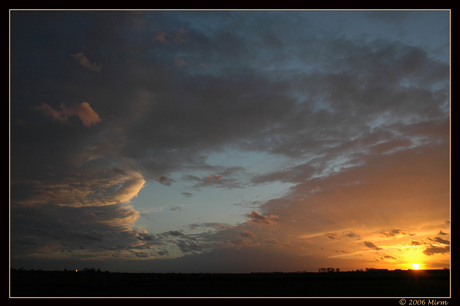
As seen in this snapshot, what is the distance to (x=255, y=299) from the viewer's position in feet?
162

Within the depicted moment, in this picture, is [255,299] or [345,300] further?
[255,299]

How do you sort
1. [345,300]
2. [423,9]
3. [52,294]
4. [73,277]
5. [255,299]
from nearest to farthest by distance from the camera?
[423,9] < [345,300] < [255,299] < [52,294] < [73,277]

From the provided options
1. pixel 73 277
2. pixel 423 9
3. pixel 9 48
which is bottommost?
pixel 73 277

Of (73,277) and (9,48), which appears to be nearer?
(9,48)

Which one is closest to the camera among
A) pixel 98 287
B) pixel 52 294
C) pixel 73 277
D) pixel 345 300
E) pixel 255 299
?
pixel 345 300

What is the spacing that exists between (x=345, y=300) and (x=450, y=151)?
2214 cm

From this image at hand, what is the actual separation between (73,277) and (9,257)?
7527 centimetres

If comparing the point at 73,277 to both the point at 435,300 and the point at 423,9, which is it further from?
the point at 423,9

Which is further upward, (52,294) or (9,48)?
(9,48)

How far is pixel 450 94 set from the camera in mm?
41125

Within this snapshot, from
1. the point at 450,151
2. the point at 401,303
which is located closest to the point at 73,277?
the point at 401,303

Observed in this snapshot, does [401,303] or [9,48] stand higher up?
[9,48]

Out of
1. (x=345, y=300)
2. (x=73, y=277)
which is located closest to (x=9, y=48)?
(x=345, y=300)
